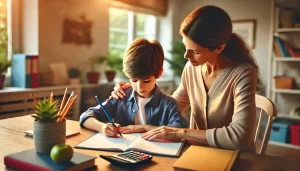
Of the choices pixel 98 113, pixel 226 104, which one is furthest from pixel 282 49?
pixel 98 113

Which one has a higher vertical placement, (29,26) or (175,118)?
(29,26)

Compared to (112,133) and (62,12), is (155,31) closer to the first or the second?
(62,12)

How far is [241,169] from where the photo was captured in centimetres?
93

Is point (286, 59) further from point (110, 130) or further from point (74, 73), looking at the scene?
point (110, 130)

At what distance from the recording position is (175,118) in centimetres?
133

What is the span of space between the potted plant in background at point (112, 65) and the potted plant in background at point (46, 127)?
8.38 ft

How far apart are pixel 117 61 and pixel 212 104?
7.12ft

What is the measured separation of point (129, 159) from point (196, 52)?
0.61 meters

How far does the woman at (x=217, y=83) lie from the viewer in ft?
3.81

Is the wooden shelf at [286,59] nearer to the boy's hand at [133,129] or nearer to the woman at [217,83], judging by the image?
the woman at [217,83]

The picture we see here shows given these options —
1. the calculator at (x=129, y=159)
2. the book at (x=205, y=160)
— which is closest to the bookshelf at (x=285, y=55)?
the book at (x=205, y=160)

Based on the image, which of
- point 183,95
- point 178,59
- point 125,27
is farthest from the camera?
Answer: point 178,59

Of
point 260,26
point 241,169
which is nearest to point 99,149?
point 241,169

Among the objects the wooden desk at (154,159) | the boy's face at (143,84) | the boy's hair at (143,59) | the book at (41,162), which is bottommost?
the wooden desk at (154,159)
